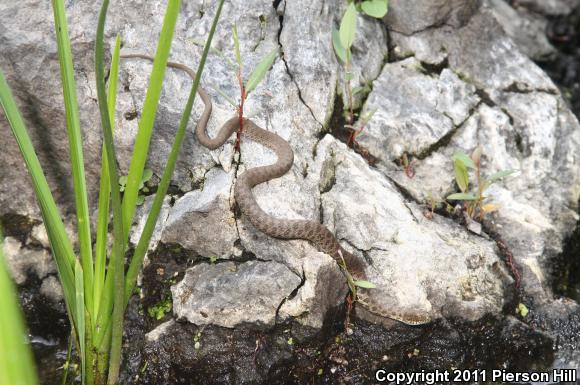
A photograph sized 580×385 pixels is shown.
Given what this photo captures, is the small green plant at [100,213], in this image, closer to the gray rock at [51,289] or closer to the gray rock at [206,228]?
the gray rock at [206,228]

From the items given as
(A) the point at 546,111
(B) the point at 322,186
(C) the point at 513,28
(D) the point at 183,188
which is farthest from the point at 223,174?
Answer: (C) the point at 513,28

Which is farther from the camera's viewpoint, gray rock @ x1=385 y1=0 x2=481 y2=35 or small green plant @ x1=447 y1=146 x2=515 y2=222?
gray rock @ x1=385 y1=0 x2=481 y2=35

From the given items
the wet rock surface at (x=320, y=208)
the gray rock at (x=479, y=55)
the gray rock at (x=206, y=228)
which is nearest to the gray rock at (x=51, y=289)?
the wet rock surface at (x=320, y=208)

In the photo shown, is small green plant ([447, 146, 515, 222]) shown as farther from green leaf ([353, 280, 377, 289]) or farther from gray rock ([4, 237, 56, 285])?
gray rock ([4, 237, 56, 285])

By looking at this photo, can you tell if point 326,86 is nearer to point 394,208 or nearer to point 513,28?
point 394,208

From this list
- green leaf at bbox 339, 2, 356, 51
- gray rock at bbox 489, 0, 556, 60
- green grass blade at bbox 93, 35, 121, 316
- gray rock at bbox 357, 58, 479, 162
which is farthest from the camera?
gray rock at bbox 489, 0, 556, 60

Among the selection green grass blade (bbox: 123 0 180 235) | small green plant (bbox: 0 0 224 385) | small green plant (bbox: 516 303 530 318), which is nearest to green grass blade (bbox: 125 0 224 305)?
small green plant (bbox: 0 0 224 385)
